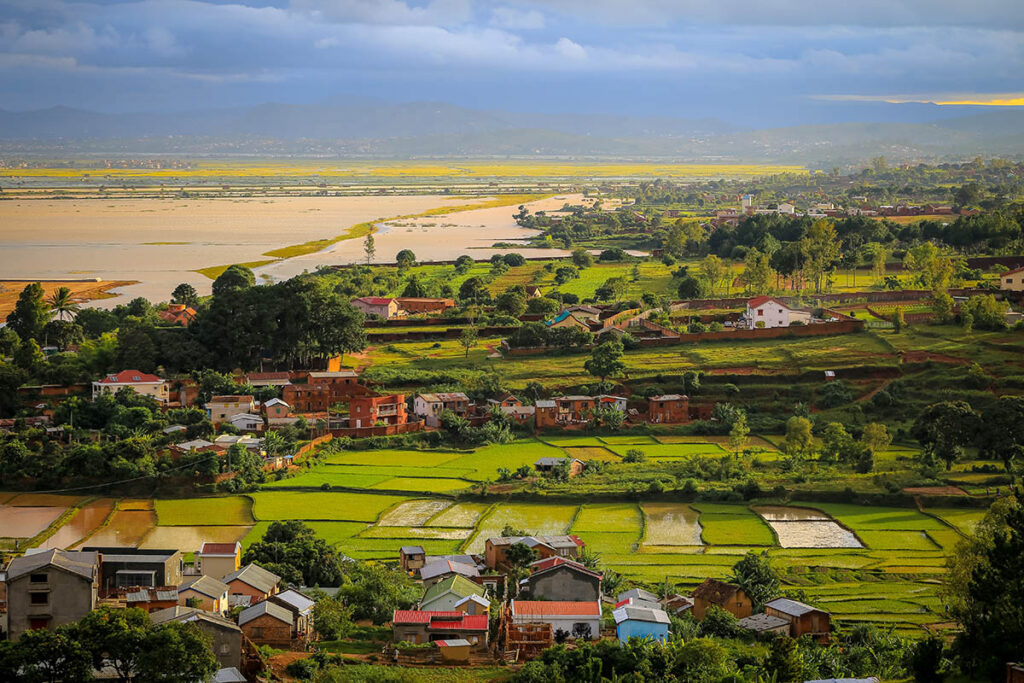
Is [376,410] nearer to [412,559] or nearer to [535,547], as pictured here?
[412,559]

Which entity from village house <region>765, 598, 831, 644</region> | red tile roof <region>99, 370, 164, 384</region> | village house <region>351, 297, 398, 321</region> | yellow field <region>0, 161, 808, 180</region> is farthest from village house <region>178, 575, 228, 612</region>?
yellow field <region>0, 161, 808, 180</region>

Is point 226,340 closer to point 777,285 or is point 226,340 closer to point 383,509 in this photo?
point 383,509

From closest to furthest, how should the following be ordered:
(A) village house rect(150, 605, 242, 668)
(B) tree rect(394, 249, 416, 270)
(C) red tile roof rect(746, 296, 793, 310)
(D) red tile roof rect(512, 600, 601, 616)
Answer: (A) village house rect(150, 605, 242, 668) → (D) red tile roof rect(512, 600, 601, 616) → (C) red tile roof rect(746, 296, 793, 310) → (B) tree rect(394, 249, 416, 270)

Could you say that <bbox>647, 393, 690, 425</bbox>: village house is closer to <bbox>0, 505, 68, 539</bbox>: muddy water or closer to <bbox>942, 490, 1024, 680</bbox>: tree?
<bbox>0, 505, 68, 539</bbox>: muddy water

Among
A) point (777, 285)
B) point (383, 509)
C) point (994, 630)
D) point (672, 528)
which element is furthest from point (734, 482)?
point (777, 285)

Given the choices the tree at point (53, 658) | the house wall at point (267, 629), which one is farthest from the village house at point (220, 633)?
the tree at point (53, 658)

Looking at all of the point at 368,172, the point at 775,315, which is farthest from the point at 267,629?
the point at 368,172
